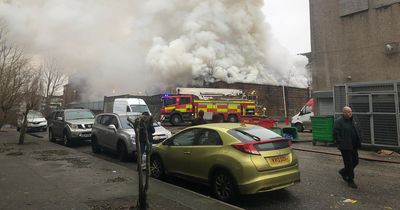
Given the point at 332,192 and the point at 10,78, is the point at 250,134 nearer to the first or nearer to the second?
the point at 332,192

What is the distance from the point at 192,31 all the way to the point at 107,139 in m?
37.3

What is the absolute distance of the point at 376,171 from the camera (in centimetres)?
938

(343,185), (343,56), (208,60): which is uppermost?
(208,60)

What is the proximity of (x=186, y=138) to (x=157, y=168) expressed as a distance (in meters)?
1.18

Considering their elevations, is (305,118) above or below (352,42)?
below

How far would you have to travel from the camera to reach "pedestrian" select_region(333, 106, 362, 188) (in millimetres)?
7777

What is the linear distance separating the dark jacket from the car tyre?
3800mm

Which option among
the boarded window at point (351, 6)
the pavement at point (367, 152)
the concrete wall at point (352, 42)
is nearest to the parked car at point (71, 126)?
the pavement at point (367, 152)

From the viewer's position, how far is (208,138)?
7348mm

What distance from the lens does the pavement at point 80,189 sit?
6.03 meters

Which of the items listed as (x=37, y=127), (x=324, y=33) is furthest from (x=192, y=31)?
(x=324, y=33)

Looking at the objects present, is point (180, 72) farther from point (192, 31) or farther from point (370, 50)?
point (370, 50)

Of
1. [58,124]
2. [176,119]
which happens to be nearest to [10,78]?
[58,124]

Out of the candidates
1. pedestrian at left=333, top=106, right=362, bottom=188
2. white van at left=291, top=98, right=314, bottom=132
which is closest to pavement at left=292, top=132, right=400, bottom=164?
pedestrian at left=333, top=106, right=362, bottom=188
